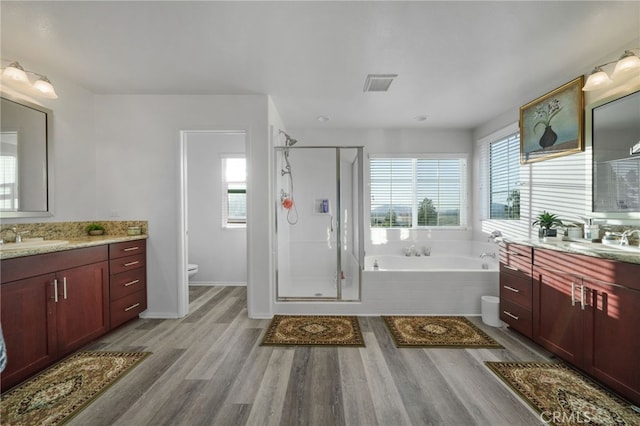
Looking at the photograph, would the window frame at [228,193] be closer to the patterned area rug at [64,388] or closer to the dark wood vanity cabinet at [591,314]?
the patterned area rug at [64,388]

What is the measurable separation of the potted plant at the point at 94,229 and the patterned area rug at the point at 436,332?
3.19 metres

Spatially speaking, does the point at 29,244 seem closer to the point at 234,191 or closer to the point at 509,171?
the point at 234,191

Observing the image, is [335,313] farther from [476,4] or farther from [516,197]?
[476,4]

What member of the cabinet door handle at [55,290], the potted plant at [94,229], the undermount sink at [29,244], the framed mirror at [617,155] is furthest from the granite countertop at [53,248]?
the framed mirror at [617,155]

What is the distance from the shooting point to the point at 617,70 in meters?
2.04

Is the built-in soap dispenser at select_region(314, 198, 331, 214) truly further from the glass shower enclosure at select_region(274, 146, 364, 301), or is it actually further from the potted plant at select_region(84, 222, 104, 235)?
the potted plant at select_region(84, 222, 104, 235)

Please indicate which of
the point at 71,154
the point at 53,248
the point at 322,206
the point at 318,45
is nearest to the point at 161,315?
the point at 53,248

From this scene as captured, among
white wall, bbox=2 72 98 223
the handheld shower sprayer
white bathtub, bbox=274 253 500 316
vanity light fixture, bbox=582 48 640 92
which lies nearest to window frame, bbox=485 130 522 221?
white bathtub, bbox=274 253 500 316

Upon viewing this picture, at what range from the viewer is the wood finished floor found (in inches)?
64.2

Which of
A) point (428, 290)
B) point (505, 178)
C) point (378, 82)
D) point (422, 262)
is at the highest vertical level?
point (378, 82)

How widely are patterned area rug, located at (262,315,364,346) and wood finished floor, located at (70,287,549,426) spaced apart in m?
0.09

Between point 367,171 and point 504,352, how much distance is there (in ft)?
9.64

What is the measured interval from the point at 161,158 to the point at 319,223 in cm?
231

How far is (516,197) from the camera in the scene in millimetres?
3590
